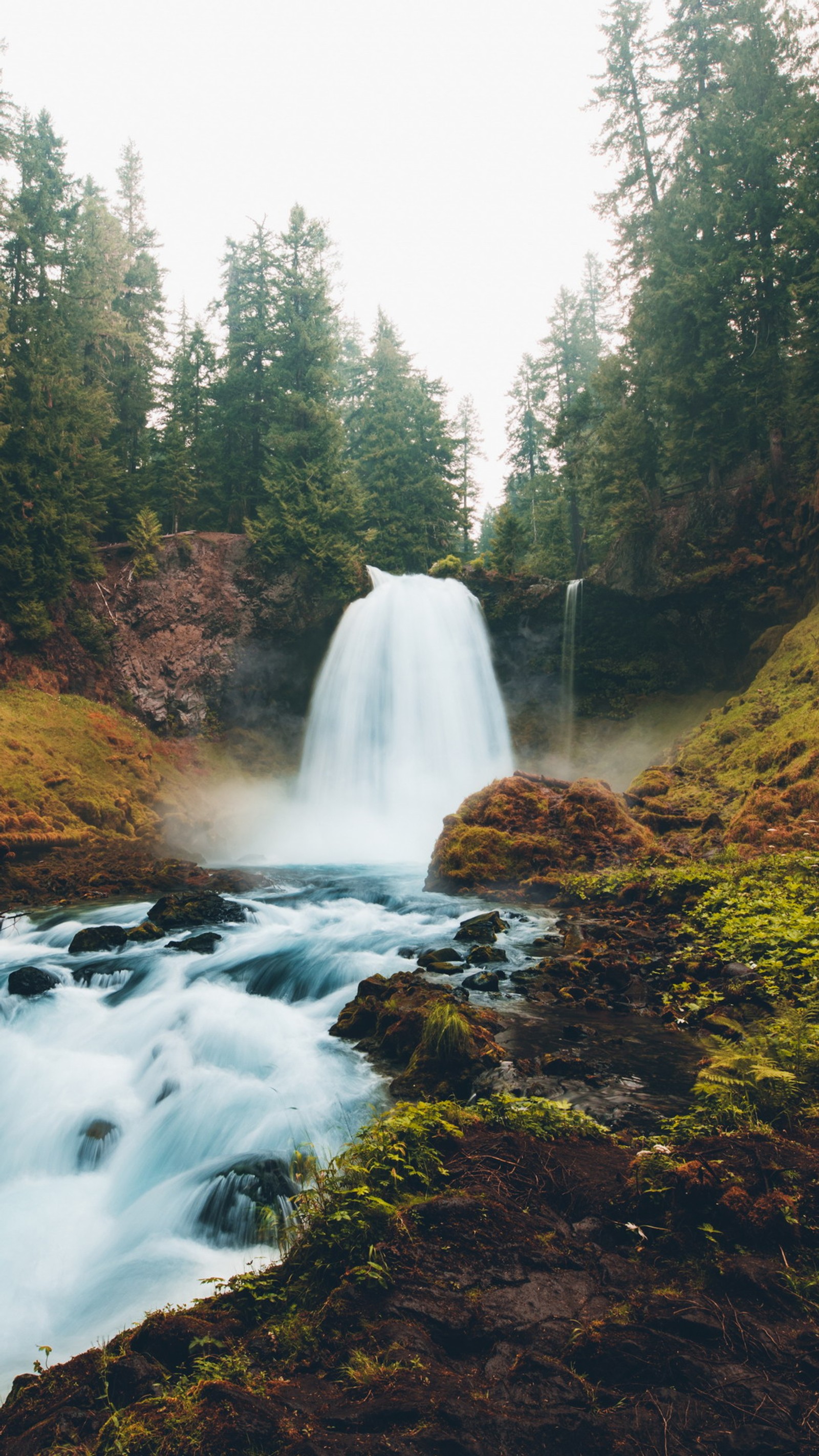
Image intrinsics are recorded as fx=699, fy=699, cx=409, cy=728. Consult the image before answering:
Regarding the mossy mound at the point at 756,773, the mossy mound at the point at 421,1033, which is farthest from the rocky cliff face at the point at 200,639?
the mossy mound at the point at 421,1033

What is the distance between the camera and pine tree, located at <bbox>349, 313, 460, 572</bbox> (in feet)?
111

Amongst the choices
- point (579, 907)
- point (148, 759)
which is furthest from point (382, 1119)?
point (148, 759)

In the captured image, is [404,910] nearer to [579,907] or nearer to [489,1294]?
[579,907]

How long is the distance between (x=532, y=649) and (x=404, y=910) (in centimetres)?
1654

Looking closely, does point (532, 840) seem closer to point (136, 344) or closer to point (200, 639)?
point (200, 639)

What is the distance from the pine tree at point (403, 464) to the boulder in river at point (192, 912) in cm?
2323

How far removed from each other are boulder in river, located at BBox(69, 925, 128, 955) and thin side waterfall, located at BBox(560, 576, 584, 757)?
18.4 m

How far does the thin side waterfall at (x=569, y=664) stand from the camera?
2550 centimetres

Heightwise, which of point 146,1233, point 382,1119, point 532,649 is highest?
point 532,649

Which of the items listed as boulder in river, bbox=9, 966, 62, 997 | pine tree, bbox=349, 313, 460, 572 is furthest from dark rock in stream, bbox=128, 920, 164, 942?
pine tree, bbox=349, 313, 460, 572

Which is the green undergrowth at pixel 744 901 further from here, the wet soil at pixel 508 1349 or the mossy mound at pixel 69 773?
the mossy mound at pixel 69 773

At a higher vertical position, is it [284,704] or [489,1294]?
[284,704]

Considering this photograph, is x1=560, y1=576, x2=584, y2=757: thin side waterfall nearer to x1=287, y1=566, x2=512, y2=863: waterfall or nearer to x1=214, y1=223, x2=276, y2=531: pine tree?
x1=287, y1=566, x2=512, y2=863: waterfall

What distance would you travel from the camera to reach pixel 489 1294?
116 inches
